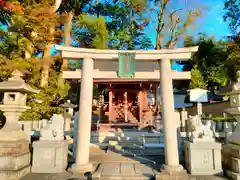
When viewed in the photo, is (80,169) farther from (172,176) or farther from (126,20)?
(126,20)

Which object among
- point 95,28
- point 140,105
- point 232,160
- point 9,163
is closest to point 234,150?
point 232,160

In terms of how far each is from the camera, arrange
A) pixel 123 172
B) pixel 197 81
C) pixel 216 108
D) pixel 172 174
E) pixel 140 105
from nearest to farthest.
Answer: pixel 172 174 → pixel 123 172 → pixel 140 105 → pixel 216 108 → pixel 197 81

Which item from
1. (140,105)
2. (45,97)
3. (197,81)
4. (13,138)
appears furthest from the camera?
(197,81)

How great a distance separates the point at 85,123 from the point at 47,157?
4.81ft

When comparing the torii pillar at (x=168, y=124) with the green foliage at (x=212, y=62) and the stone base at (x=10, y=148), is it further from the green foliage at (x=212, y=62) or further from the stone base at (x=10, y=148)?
the green foliage at (x=212, y=62)

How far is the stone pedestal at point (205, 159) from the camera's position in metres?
4.16

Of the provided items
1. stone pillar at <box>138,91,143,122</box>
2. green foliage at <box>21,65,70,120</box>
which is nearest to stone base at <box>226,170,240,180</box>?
stone pillar at <box>138,91,143,122</box>

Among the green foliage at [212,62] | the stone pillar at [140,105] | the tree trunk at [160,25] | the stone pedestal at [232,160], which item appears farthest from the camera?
the tree trunk at [160,25]

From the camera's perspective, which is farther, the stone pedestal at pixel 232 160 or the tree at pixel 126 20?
the tree at pixel 126 20

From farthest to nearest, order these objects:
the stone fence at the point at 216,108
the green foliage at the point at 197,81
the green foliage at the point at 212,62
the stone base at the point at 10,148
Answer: the green foliage at the point at 212,62, the green foliage at the point at 197,81, the stone fence at the point at 216,108, the stone base at the point at 10,148

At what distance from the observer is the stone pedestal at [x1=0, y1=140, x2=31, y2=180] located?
12.5 ft

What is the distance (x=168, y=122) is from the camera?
4.32 m

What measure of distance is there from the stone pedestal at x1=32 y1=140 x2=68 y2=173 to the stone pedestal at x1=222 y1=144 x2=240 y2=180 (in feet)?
15.0

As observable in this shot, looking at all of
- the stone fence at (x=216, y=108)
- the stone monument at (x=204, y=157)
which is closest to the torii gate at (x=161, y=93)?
the stone monument at (x=204, y=157)
